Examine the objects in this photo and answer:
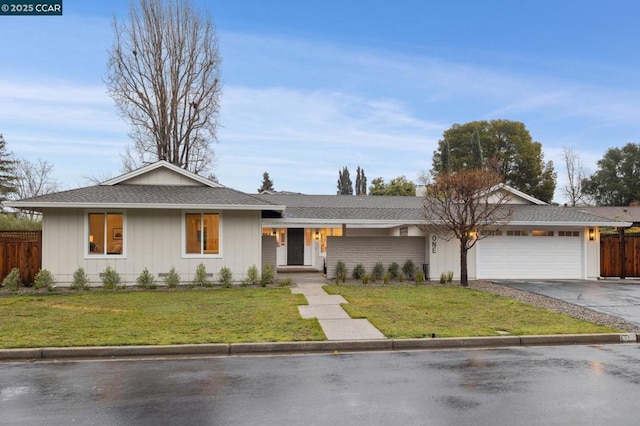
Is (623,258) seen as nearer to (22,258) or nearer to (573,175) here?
(22,258)

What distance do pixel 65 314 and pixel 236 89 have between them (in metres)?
23.4

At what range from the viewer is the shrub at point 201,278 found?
15.7 m

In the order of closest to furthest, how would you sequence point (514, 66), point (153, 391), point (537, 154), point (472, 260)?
point (153, 391) → point (472, 260) → point (514, 66) → point (537, 154)

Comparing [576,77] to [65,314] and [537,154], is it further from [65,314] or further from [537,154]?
[537,154]

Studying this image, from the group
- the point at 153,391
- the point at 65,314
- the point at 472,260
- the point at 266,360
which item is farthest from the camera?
the point at 472,260

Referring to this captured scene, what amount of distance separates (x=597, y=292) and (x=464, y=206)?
489 centimetres

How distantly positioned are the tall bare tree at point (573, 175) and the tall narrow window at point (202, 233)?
1999 inches

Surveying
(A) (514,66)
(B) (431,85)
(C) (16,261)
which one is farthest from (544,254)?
(C) (16,261)

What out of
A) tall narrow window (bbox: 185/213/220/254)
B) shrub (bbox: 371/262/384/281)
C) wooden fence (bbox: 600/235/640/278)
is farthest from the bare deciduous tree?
wooden fence (bbox: 600/235/640/278)

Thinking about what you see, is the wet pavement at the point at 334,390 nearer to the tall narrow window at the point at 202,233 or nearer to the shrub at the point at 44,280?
the shrub at the point at 44,280

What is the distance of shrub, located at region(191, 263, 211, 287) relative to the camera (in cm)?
1566

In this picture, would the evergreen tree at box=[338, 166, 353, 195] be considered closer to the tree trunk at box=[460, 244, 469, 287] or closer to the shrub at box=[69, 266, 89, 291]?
the tree trunk at box=[460, 244, 469, 287]

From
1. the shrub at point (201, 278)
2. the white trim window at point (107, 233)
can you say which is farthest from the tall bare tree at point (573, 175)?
the white trim window at point (107, 233)

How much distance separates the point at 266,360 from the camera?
7062mm
